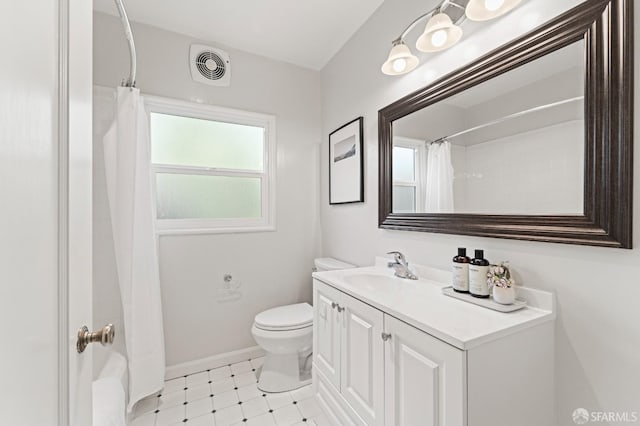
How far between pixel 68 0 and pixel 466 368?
1334 millimetres

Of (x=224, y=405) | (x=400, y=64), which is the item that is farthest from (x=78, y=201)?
(x=224, y=405)

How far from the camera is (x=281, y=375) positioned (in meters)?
1.87

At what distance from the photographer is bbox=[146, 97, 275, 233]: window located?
202 cm

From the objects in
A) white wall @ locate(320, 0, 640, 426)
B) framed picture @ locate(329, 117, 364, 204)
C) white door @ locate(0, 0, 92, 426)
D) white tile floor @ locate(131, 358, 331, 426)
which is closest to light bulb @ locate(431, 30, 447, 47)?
white wall @ locate(320, 0, 640, 426)

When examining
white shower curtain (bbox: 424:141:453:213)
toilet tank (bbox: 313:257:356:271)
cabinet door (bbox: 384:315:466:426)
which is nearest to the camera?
cabinet door (bbox: 384:315:466:426)

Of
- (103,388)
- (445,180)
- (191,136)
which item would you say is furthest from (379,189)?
(103,388)

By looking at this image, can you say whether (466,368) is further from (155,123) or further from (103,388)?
(155,123)

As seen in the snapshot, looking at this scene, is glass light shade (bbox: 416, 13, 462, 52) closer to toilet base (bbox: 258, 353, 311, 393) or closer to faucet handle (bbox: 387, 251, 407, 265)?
faucet handle (bbox: 387, 251, 407, 265)

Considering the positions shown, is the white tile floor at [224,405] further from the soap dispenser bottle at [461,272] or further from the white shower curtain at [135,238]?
the soap dispenser bottle at [461,272]

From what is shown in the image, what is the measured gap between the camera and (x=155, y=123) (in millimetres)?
2012

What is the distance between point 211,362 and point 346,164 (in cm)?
187

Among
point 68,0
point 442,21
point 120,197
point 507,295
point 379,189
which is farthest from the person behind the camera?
point 379,189

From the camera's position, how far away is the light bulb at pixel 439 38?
122 centimetres

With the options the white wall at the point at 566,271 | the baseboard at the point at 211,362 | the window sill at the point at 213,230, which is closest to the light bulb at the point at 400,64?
the white wall at the point at 566,271
